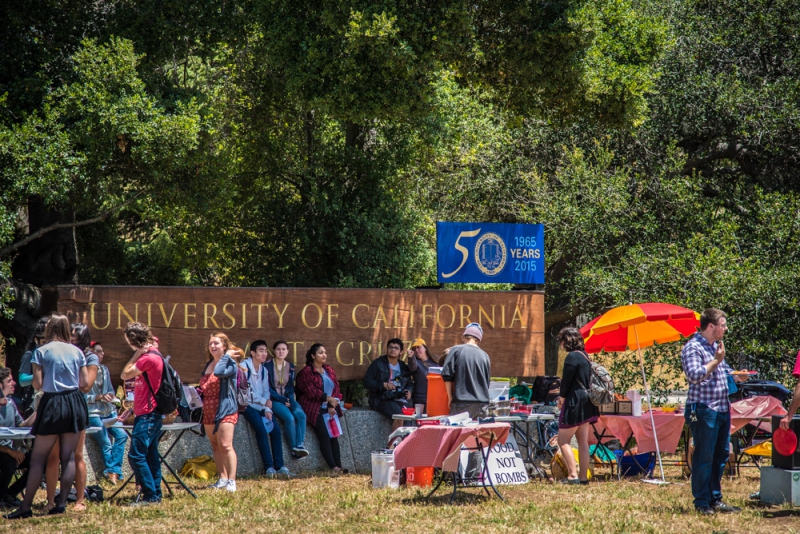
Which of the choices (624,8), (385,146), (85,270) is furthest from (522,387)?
(85,270)

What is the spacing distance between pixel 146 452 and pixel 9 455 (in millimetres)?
1224

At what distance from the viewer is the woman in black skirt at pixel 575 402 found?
31.1 ft

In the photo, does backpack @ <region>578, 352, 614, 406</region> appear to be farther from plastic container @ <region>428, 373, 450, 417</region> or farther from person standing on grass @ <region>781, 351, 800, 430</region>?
person standing on grass @ <region>781, 351, 800, 430</region>

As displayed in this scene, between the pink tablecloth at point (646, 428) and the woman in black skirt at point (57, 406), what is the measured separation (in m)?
5.92

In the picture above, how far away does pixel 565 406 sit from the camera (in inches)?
376

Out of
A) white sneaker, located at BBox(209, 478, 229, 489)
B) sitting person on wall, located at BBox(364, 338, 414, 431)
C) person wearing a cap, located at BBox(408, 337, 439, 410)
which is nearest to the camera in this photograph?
white sneaker, located at BBox(209, 478, 229, 489)

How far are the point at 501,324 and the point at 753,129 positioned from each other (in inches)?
284

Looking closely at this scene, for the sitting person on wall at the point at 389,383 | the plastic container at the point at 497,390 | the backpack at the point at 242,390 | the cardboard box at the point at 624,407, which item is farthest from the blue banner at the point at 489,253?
the backpack at the point at 242,390

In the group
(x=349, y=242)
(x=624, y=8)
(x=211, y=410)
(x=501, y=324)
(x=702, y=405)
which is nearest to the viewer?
(x=702, y=405)

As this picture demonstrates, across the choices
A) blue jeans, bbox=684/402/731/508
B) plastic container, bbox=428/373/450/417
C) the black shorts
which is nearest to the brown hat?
plastic container, bbox=428/373/450/417

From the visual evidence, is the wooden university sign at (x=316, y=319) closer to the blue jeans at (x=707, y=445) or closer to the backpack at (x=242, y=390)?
the backpack at (x=242, y=390)

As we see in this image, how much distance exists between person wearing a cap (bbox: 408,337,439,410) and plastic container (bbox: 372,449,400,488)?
72.6 inches

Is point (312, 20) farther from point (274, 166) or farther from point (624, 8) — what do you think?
point (624, 8)

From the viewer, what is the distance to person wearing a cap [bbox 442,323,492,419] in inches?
369
